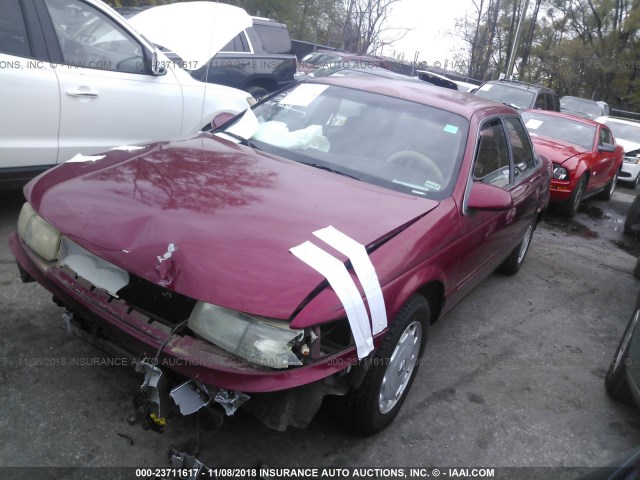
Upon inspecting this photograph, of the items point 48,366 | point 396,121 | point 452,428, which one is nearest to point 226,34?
point 396,121

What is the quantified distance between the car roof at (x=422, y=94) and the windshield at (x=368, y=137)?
72 millimetres

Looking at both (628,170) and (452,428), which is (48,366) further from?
(628,170)

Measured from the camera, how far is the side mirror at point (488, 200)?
3064 mm

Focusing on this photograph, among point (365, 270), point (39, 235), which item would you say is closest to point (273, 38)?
point (39, 235)

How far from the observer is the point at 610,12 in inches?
1348

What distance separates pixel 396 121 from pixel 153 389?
2.20 meters

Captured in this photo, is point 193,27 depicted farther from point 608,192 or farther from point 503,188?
point 608,192

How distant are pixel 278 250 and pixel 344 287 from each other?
0.30 m

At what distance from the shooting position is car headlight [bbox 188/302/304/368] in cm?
200

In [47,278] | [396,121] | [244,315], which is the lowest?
[47,278]

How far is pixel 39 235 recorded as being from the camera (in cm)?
254

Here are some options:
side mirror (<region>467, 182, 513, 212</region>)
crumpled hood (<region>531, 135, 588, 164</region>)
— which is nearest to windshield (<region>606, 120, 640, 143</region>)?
crumpled hood (<region>531, 135, 588, 164</region>)

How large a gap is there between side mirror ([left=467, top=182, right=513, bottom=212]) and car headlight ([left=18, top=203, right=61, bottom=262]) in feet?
7.03

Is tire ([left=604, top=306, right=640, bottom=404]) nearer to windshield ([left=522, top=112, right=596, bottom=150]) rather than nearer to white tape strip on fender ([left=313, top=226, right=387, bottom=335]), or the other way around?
white tape strip on fender ([left=313, top=226, right=387, bottom=335])
